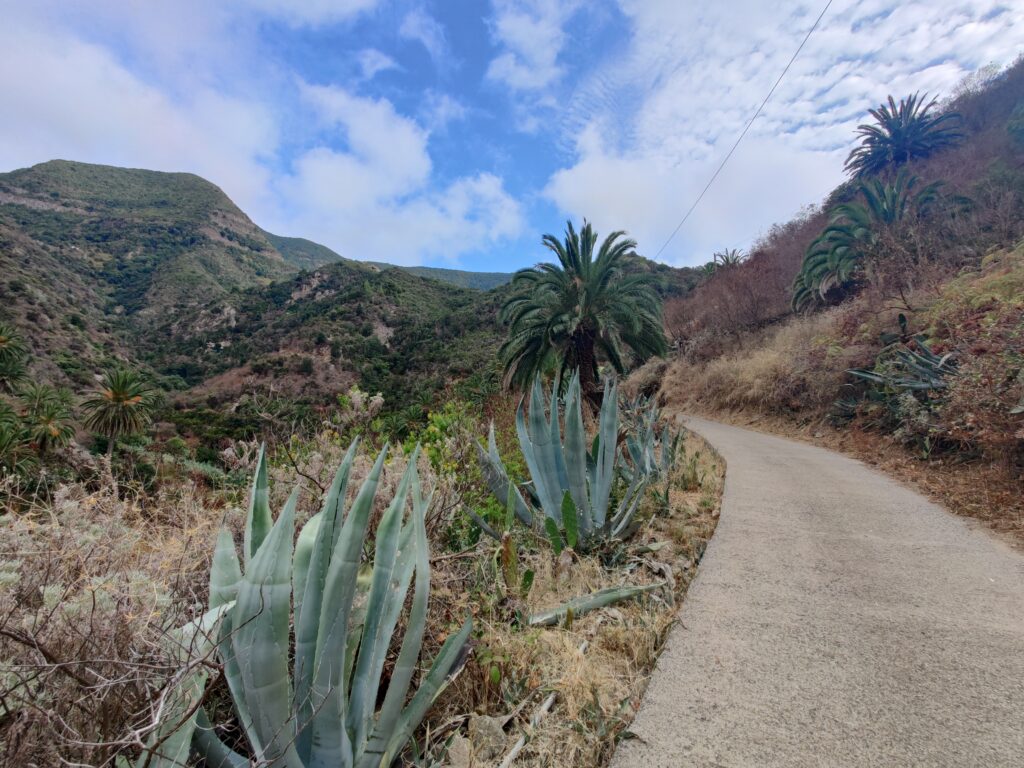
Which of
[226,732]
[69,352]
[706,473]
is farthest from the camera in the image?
[69,352]

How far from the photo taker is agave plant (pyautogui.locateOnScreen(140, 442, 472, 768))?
131cm

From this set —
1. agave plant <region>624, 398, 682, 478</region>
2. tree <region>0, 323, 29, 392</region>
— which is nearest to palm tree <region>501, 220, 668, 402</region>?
agave plant <region>624, 398, 682, 478</region>

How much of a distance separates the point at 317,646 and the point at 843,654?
2270mm

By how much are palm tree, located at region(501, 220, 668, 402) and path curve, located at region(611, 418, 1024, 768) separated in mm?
10651

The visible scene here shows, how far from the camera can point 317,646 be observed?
4.50ft

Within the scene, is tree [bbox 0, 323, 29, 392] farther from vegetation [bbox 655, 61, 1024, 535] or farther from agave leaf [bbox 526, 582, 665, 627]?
agave leaf [bbox 526, 582, 665, 627]

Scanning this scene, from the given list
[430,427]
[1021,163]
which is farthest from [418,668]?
[1021,163]

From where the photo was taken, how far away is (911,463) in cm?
645

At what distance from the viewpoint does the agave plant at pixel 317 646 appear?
131 centimetres

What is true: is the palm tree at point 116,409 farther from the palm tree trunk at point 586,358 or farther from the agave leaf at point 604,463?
the agave leaf at point 604,463

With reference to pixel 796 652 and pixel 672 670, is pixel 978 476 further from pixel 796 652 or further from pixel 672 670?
pixel 672 670

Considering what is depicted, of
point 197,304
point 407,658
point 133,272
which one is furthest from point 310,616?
point 133,272

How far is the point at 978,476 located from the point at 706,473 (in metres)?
2.75

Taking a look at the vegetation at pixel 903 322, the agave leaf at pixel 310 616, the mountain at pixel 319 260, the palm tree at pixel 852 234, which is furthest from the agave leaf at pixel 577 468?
the mountain at pixel 319 260
